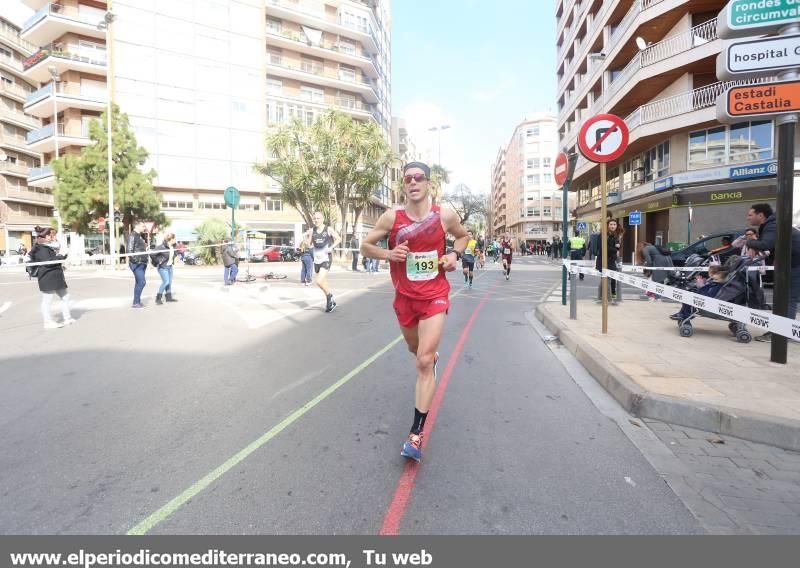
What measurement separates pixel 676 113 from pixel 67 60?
140 ft

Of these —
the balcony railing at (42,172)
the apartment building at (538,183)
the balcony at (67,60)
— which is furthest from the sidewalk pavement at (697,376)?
the apartment building at (538,183)

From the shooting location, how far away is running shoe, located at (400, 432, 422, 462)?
2887mm

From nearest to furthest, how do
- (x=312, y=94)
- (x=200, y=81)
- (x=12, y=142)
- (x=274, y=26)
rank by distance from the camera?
(x=200, y=81)
(x=274, y=26)
(x=312, y=94)
(x=12, y=142)

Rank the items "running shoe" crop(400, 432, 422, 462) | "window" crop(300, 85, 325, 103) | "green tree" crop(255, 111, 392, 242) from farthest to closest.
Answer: "window" crop(300, 85, 325, 103), "green tree" crop(255, 111, 392, 242), "running shoe" crop(400, 432, 422, 462)

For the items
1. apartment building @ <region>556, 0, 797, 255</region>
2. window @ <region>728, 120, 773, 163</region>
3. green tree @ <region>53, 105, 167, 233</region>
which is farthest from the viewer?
green tree @ <region>53, 105, 167, 233</region>

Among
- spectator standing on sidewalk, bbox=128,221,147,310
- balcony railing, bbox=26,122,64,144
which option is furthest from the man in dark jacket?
balcony railing, bbox=26,122,64,144

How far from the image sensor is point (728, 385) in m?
4.06

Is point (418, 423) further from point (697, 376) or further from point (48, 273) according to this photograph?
point (48, 273)

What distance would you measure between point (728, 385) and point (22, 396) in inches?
249

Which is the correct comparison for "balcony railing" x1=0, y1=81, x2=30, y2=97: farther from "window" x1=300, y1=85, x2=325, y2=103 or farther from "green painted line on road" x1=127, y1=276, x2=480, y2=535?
"green painted line on road" x1=127, y1=276, x2=480, y2=535

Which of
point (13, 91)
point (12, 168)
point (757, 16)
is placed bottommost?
point (757, 16)

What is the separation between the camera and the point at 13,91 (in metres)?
52.8

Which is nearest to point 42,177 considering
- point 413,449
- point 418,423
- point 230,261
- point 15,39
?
point 15,39

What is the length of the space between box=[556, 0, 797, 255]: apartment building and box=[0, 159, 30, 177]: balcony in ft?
201
